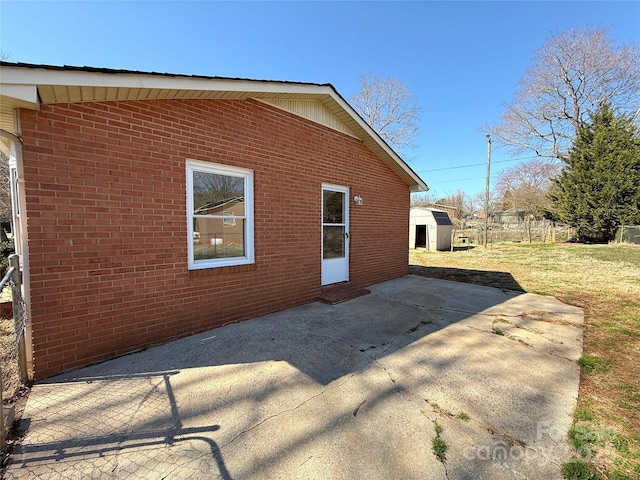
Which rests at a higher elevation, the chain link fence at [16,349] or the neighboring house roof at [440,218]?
the neighboring house roof at [440,218]

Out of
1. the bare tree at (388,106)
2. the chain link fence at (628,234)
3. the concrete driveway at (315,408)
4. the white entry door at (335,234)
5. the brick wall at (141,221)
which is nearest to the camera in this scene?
the concrete driveway at (315,408)

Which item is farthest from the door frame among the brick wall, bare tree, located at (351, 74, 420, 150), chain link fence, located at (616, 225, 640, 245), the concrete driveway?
chain link fence, located at (616, 225, 640, 245)

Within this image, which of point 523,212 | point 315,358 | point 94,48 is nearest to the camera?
point 315,358

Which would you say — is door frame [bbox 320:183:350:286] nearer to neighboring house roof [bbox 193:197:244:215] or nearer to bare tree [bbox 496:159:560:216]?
neighboring house roof [bbox 193:197:244:215]

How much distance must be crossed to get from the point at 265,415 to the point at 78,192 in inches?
118

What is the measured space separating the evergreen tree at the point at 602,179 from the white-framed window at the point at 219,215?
2518 cm

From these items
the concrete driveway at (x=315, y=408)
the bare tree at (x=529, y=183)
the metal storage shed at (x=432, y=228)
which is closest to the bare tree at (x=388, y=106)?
the metal storage shed at (x=432, y=228)

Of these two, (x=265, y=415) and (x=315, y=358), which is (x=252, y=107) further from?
(x=265, y=415)

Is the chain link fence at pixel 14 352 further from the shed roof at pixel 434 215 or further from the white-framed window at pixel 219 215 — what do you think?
the shed roof at pixel 434 215

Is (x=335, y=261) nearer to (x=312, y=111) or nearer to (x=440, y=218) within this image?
(x=312, y=111)

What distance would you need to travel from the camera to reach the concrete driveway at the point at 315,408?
181cm

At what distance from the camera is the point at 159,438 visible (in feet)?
6.60

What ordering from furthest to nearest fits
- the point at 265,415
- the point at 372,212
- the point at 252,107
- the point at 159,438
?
the point at 372,212 < the point at 252,107 < the point at 265,415 < the point at 159,438

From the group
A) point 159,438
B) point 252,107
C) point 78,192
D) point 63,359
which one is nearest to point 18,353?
point 63,359
